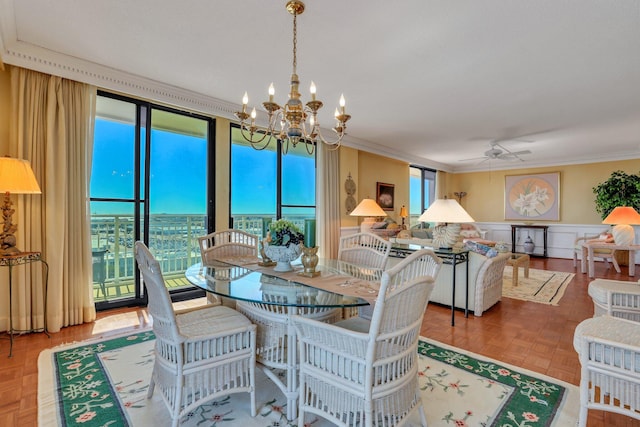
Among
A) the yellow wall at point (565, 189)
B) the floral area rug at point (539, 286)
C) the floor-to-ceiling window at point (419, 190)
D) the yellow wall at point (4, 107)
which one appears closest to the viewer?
the yellow wall at point (4, 107)

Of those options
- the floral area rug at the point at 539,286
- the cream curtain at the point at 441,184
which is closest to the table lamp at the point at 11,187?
the floral area rug at the point at 539,286

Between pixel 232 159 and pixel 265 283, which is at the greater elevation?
pixel 232 159

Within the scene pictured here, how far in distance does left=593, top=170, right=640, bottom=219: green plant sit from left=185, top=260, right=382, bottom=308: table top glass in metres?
7.40

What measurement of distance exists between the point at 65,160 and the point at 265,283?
Answer: 2532mm

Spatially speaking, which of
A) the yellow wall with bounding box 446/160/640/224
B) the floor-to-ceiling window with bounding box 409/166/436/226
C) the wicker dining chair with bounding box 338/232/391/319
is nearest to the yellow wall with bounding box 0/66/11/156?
the wicker dining chair with bounding box 338/232/391/319

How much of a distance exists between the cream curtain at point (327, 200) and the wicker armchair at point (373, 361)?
397cm

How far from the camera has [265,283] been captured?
1.96 m

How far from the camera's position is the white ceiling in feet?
7.15

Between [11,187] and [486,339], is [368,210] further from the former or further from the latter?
[11,187]

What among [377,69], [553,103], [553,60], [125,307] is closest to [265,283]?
[377,69]

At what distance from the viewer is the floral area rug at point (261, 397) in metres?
1.72

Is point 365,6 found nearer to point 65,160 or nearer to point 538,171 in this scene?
point 65,160

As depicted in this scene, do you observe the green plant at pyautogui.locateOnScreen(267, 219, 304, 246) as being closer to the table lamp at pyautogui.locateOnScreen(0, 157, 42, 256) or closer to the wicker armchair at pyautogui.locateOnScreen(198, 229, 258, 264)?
the wicker armchair at pyautogui.locateOnScreen(198, 229, 258, 264)

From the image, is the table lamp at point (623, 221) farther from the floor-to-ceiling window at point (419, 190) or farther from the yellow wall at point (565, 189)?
the floor-to-ceiling window at point (419, 190)
